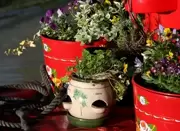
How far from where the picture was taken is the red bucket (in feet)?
6.13

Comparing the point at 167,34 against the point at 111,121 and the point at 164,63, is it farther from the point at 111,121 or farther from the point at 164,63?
the point at 111,121

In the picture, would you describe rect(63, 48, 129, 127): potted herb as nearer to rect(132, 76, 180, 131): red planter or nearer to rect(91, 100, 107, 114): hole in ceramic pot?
rect(91, 100, 107, 114): hole in ceramic pot

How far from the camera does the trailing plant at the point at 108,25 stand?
1.83 m

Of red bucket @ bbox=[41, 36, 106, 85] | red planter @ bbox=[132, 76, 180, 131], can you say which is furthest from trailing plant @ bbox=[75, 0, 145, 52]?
red planter @ bbox=[132, 76, 180, 131]

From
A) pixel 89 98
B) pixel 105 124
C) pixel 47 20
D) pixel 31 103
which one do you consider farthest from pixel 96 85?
pixel 47 20

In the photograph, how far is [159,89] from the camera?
1.36 m

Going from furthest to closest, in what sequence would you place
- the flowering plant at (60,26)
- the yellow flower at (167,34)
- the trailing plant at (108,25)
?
the flowering plant at (60,26)
the trailing plant at (108,25)
the yellow flower at (167,34)

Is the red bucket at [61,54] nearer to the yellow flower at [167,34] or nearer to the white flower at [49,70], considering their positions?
the white flower at [49,70]

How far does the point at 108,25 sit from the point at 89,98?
0.44 meters

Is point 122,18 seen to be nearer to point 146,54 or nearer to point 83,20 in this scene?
point 83,20

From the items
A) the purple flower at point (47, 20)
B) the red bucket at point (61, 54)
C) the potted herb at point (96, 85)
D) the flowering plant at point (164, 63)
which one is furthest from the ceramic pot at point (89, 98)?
the purple flower at point (47, 20)

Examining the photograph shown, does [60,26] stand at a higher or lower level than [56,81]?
higher

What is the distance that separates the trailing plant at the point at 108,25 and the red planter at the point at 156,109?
17.6 inches

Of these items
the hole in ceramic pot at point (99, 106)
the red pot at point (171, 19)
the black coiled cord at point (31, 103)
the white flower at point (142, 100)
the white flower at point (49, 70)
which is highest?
the red pot at point (171, 19)
